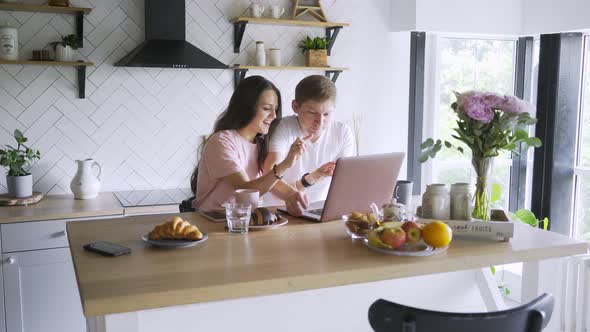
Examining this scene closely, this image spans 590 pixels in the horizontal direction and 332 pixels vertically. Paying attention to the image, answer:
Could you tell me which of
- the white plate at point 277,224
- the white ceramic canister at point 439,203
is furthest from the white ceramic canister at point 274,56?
the white ceramic canister at point 439,203

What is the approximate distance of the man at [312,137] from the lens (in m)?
2.62

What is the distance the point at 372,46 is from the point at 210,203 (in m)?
2.35

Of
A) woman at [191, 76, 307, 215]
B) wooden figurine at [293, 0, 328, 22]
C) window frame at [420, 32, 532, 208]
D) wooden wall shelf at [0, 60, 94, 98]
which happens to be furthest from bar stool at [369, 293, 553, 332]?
window frame at [420, 32, 532, 208]

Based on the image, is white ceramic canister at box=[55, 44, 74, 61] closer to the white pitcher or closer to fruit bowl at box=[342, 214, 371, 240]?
the white pitcher

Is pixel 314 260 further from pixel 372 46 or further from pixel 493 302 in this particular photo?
pixel 372 46

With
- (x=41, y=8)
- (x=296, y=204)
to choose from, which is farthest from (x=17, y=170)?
(x=296, y=204)

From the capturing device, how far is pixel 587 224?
4043 millimetres

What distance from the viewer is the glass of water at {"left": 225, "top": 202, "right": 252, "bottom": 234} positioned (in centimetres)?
194

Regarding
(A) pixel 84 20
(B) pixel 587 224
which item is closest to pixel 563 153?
(B) pixel 587 224

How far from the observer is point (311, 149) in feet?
9.58

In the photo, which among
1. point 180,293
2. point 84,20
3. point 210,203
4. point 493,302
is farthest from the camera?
point 84,20

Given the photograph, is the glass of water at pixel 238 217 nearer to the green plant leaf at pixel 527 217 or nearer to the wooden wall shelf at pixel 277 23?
the wooden wall shelf at pixel 277 23

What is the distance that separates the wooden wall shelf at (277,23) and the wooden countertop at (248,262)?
2.10 metres

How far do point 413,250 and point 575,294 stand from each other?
1.78 meters
